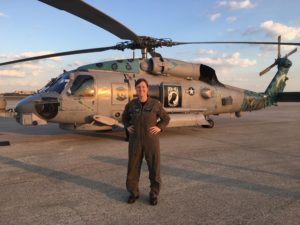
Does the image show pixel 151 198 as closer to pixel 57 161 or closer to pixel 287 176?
pixel 287 176

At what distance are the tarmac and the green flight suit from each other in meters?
0.34

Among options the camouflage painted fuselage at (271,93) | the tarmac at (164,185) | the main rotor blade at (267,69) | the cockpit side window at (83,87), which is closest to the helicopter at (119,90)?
the cockpit side window at (83,87)

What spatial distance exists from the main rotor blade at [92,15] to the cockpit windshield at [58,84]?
2.28 metres

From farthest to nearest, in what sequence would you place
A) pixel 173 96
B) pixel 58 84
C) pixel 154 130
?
pixel 173 96, pixel 58 84, pixel 154 130

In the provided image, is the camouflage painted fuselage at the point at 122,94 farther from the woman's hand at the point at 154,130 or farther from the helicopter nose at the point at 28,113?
the woman's hand at the point at 154,130

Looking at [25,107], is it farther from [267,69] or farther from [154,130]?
[267,69]

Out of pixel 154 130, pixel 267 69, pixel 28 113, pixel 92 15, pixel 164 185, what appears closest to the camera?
pixel 154 130

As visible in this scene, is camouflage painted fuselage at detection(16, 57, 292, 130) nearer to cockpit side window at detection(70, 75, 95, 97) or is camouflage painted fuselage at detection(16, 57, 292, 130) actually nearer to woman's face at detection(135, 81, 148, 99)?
cockpit side window at detection(70, 75, 95, 97)

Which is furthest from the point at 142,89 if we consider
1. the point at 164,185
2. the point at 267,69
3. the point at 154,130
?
the point at 267,69

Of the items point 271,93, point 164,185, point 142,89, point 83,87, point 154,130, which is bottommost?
point 164,185

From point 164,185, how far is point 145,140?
4.25 ft

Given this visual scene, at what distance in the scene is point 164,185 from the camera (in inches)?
205

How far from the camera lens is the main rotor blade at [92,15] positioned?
21.4 feet

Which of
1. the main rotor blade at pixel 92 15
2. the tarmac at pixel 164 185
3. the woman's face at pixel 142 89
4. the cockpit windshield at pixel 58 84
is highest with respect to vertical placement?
the main rotor blade at pixel 92 15
